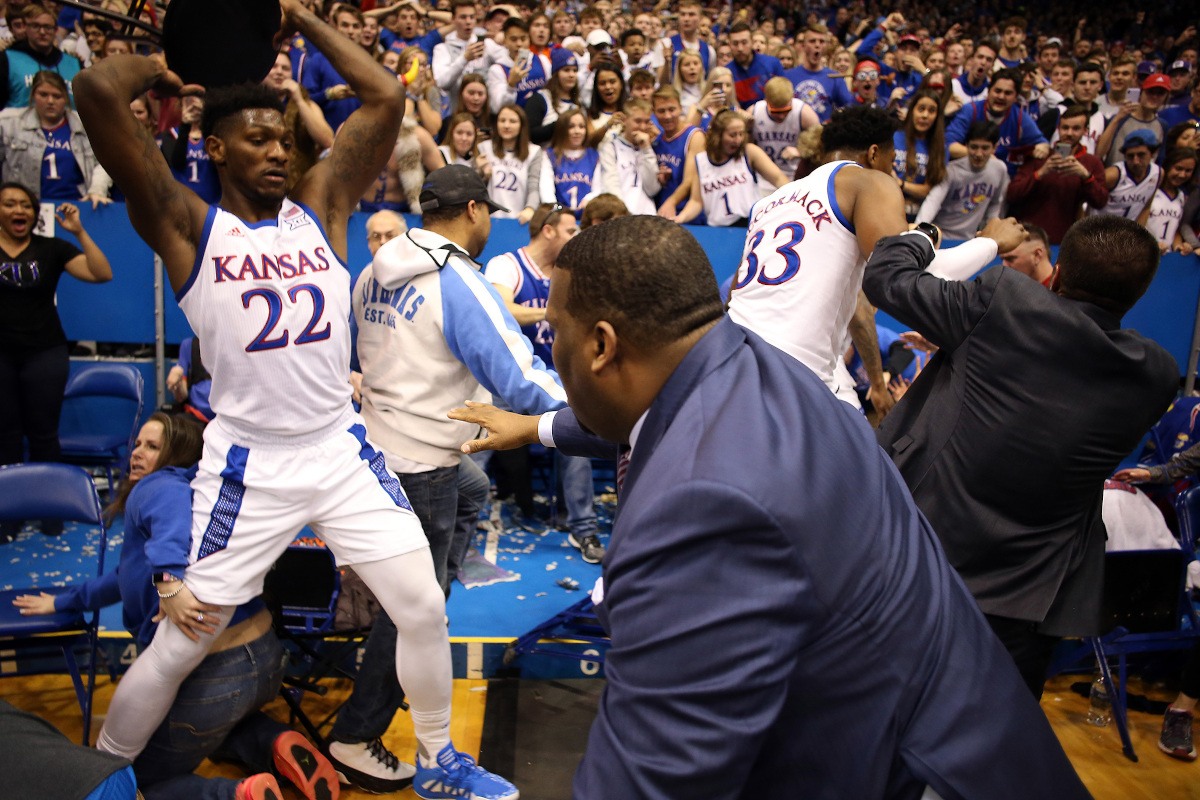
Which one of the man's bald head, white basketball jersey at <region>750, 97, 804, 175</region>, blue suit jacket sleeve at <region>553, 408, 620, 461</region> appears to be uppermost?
white basketball jersey at <region>750, 97, 804, 175</region>

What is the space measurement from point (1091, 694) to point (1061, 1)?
56.9 ft

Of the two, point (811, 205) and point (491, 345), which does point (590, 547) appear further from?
point (811, 205)

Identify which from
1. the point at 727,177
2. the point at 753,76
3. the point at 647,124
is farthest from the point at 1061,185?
the point at 647,124

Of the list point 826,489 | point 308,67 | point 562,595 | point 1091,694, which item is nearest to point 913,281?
point 826,489

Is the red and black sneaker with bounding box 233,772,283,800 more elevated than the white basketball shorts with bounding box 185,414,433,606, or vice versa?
the white basketball shorts with bounding box 185,414,433,606

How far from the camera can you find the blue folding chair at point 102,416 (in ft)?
18.6

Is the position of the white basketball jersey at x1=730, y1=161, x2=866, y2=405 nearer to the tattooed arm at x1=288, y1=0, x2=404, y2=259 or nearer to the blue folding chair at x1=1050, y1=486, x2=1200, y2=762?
the tattooed arm at x1=288, y1=0, x2=404, y2=259

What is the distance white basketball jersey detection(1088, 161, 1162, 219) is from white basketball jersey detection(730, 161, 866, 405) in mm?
5445

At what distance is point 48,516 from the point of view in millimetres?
3764

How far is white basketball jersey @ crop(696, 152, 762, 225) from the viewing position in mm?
6934

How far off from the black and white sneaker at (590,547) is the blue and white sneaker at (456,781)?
2139 millimetres

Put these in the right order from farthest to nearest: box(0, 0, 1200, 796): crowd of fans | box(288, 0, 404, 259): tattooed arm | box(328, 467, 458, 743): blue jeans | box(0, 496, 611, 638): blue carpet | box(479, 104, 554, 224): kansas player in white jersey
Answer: box(479, 104, 554, 224): kansas player in white jersey
box(0, 0, 1200, 796): crowd of fans
box(0, 496, 611, 638): blue carpet
box(328, 467, 458, 743): blue jeans
box(288, 0, 404, 259): tattooed arm

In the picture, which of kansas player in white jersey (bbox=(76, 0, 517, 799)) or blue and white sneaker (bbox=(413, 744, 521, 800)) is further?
blue and white sneaker (bbox=(413, 744, 521, 800))

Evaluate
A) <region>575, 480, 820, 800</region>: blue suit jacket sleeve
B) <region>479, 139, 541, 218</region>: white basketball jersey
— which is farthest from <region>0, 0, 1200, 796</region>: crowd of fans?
<region>575, 480, 820, 800</region>: blue suit jacket sleeve
